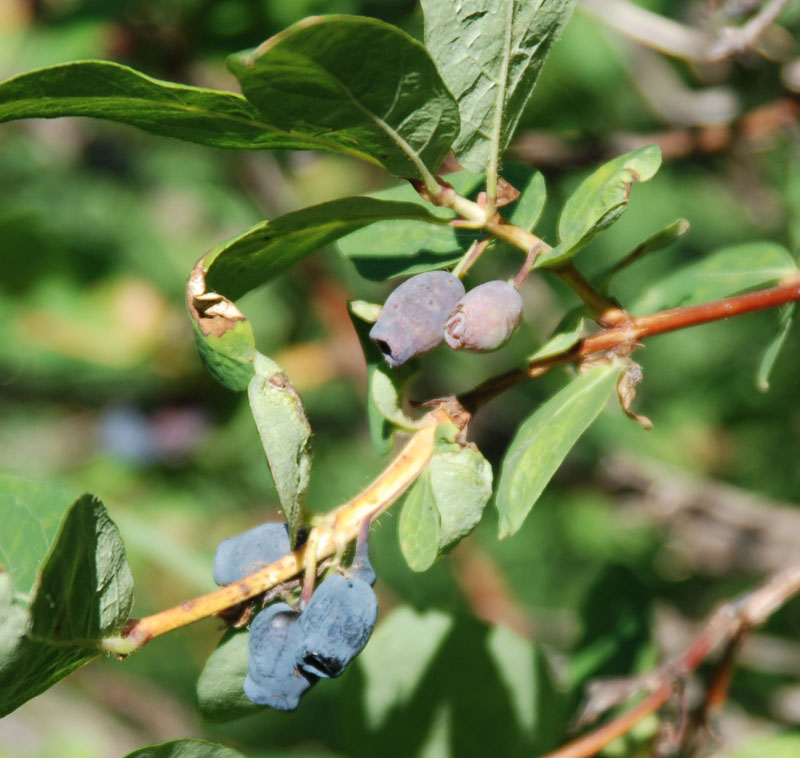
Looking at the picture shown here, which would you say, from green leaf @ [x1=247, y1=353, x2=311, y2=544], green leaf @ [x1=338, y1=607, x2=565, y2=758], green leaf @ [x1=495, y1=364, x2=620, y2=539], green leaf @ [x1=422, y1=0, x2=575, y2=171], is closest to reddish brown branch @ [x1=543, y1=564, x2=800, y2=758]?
green leaf @ [x1=338, y1=607, x2=565, y2=758]

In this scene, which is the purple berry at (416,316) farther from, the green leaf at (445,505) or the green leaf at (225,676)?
the green leaf at (225,676)

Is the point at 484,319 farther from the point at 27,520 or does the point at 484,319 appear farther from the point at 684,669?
the point at 684,669

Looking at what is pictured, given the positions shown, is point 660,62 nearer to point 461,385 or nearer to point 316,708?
point 461,385

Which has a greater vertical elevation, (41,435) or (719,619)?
(719,619)

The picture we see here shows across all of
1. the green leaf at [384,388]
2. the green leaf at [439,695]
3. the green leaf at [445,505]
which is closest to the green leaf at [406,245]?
the green leaf at [384,388]

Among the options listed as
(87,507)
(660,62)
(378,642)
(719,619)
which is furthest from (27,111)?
(660,62)

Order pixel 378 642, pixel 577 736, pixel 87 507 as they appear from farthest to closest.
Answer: pixel 577 736, pixel 378 642, pixel 87 507
